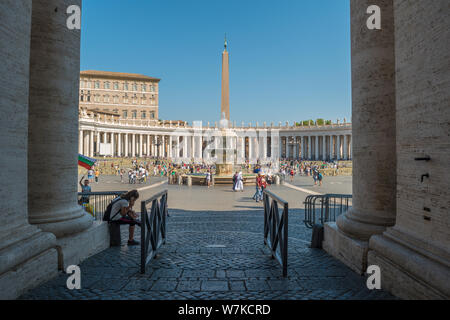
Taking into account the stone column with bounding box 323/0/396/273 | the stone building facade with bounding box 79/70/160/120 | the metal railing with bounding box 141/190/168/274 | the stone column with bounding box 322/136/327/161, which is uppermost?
the stone building facade with bounding box 79/70/160/120

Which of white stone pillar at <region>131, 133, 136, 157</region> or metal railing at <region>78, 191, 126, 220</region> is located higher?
white stone pillar at <region>131, 133, 136, 157</region>

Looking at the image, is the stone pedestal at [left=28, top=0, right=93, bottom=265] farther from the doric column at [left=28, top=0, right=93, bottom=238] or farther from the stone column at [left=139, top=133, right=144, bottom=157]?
the stone column at [left=139, top=133, right=144, bottom=157]

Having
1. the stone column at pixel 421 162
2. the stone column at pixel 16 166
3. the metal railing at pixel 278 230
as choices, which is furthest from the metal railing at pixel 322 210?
the stone column at pixel 16 166

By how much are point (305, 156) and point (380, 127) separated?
270 ft

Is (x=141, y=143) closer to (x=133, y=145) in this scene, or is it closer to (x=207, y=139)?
(x=133, y=145)

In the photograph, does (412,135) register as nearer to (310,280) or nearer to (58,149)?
(310,280)

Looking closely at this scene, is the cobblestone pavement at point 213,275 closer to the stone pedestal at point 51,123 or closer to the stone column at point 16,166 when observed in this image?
the stone column at point 16,166

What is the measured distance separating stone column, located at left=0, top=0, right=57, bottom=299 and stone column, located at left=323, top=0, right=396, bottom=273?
456cm

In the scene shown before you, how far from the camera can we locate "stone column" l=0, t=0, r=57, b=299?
11.9 feet

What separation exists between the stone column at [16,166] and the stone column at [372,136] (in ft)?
15.0

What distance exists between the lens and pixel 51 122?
16.1 ft

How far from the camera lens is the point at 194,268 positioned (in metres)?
4.82

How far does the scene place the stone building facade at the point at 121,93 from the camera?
89875 millimetres

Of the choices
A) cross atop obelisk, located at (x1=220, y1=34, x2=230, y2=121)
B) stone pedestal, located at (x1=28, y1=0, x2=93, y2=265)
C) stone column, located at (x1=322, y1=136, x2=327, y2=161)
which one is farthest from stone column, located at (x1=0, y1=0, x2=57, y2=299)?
stone column, located at (x1=322, y1=136, x2=327, y2=161)
